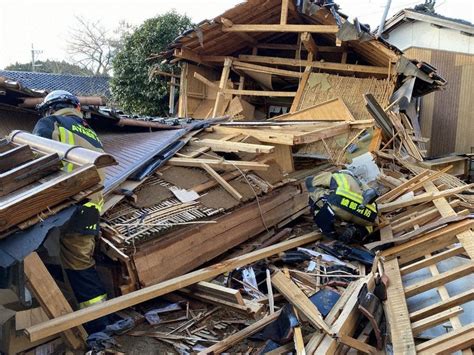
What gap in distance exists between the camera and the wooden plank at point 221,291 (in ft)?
12.5

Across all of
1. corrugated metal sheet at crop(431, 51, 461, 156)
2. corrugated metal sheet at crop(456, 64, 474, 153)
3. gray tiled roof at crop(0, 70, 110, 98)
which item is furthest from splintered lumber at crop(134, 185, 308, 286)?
gray tiled roof at crop(0, 70, 110, 98)

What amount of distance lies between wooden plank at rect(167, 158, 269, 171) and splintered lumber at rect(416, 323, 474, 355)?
2.93 meters

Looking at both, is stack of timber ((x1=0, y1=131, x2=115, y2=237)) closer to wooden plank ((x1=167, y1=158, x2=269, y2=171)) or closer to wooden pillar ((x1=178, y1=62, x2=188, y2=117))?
wooden plank ((x1=167, y1=158, x2=269, y2=171))

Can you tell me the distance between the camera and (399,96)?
8.62 metres

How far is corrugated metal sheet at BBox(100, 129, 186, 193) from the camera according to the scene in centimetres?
467

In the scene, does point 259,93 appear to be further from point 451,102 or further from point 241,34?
point 451,102

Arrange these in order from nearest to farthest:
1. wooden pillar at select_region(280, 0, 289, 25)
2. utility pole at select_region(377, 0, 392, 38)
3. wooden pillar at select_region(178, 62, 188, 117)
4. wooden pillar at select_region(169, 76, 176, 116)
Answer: wooden pillar at select_region(280, 0, 289, 25) → wooden pillar at select_region(178, 62, 188, 117) → wooden pillar at select_region(169, 76, 176, 116) → utility pole at select_region(377, 0, 392, 38)

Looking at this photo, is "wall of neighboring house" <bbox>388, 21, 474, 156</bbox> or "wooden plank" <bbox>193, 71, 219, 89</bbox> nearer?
"wooden plank" <bbox>193, 71, 219, 89</bbox>

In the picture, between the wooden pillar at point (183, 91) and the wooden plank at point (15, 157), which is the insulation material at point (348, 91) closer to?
the wooden pillar at point (183, 91)

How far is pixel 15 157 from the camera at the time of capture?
2.96m

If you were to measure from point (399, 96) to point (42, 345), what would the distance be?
768cm

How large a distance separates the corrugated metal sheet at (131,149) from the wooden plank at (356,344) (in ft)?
8.55

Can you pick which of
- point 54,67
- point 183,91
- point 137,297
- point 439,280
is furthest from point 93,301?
point 54,67

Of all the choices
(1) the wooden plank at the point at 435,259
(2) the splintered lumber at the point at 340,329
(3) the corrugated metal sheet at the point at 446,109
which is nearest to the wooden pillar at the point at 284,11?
(3) the corrugated metal sheet at the point at 446,109
